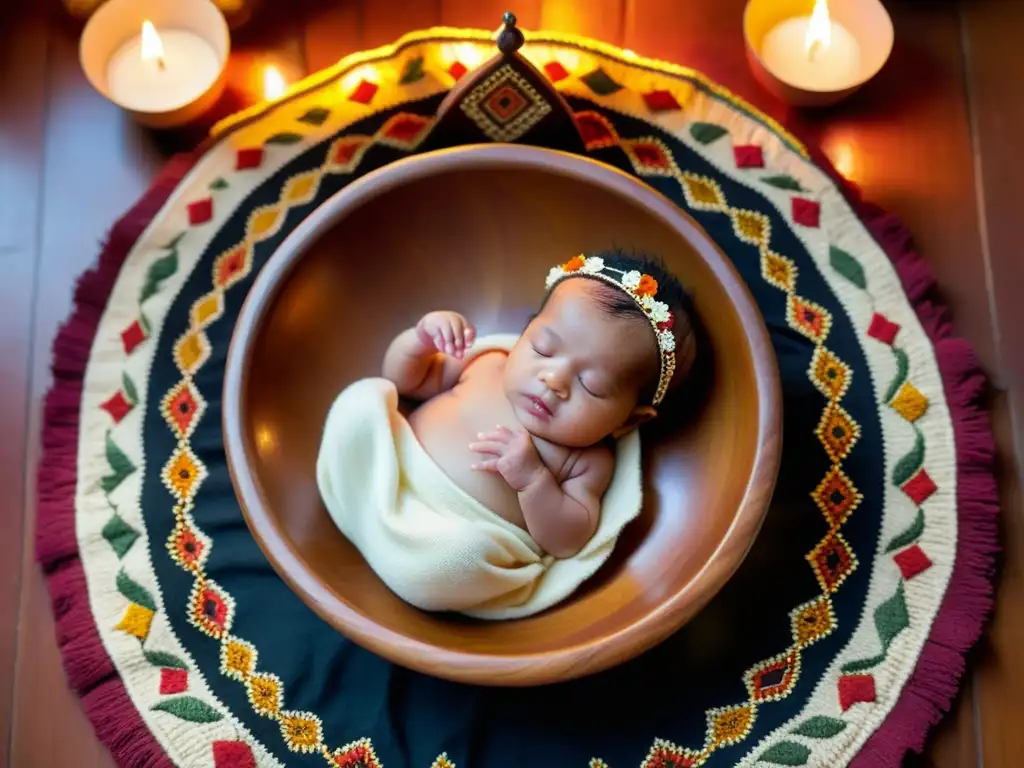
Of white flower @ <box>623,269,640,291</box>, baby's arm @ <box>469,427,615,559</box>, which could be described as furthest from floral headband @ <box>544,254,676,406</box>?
baby's arm @ <box>469,427,615,559</box>

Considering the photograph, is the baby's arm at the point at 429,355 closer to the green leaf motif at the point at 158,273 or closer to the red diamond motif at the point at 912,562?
the green leaf motif at the point at 158,273

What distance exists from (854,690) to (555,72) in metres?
0.74

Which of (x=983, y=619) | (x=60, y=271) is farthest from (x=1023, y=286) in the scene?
(x=60, y=271)

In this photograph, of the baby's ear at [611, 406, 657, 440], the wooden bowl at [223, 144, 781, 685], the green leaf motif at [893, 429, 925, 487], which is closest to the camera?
the wooden bowl at [223, 144, 781, 685]

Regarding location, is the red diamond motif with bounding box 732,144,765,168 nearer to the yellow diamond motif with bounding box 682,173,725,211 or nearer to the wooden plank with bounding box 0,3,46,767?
the yellow diamond motif with bounding box 682,173,725,211

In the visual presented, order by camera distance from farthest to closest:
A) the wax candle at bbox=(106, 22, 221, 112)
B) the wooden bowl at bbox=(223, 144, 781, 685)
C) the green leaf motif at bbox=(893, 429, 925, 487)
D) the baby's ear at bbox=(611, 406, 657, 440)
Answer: the wax candle at bbox=(106, 22, 221, 112) → the green leaf motif at bbox=(893, 429, 925, 487) → the baby's ear at bbox=(611, 406, 657, 440) → the wooden bowl at bbox=(223, 144, 781, 685)

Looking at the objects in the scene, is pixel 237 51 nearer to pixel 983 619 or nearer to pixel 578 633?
pixel 578 633

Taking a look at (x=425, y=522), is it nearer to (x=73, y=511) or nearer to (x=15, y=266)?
(x=73, y=511)

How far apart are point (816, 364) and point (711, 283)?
8.6 inches

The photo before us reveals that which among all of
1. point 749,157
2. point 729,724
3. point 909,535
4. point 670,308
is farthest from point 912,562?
point 749,157

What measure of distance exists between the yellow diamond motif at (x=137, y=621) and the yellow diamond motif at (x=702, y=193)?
0.72m

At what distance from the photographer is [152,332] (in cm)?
111

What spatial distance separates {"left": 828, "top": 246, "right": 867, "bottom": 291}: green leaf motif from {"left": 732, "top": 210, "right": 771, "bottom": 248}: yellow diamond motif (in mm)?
73

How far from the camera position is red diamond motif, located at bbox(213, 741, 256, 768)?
97cm
